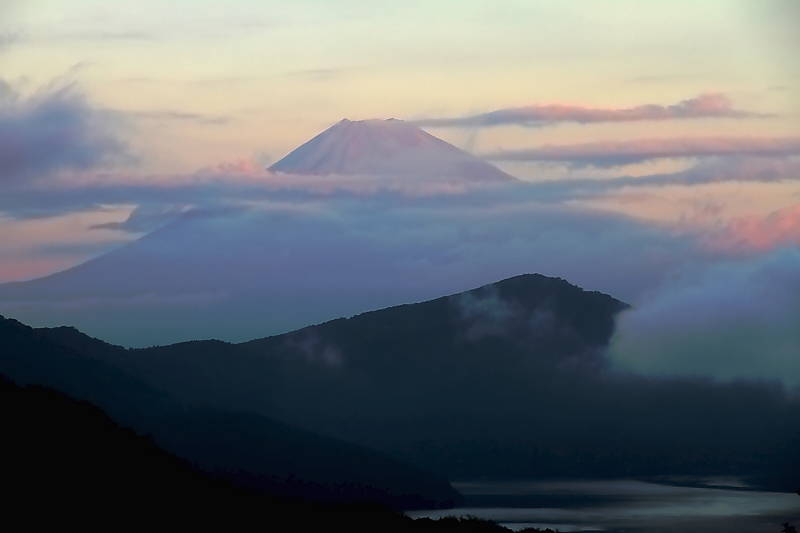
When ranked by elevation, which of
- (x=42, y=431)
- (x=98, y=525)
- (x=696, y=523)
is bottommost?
(x=696, y=523)

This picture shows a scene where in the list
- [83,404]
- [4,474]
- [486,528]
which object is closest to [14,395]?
[83,404]

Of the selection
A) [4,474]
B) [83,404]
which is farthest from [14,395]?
[4,474]

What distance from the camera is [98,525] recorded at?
59125 millimetres

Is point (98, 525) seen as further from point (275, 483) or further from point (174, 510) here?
point (275, 483)

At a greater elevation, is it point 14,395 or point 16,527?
point 14,395

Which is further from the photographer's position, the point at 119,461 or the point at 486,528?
the point at 486,528

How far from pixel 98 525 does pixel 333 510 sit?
66.4ft

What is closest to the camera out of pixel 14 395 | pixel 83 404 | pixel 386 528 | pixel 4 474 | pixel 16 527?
pixel 16 527

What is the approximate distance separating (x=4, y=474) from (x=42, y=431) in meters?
10.4

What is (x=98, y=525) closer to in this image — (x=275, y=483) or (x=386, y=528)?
(x=386, y=528)

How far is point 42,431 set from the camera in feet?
241

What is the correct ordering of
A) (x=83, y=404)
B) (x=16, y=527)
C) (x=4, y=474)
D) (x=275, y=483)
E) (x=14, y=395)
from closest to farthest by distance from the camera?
(x=16, y=527)
(x=4, y=474)
(x=14, y=395)
(x=83, y=404)
(x=275, y=483)

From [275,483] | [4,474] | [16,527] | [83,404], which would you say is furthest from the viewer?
[275,483]

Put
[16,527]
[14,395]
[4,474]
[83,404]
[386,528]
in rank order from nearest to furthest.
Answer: [16,527], [4,474], [386,528], [14,395], [83,404]
